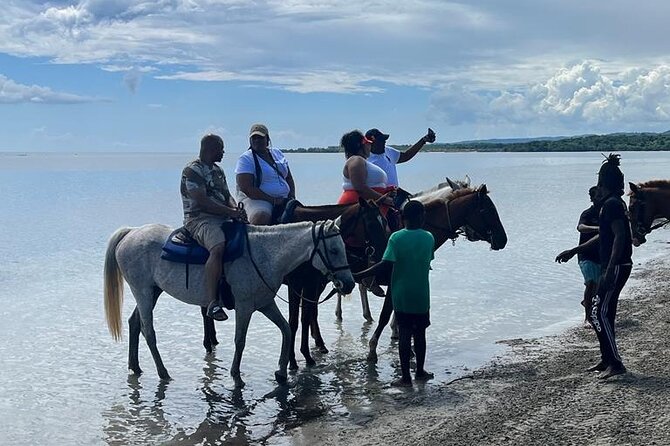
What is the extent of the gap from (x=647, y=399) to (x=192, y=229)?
5234 mm

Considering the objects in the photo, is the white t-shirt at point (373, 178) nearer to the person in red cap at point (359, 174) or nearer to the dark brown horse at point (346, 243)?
the person in red cap at point (359, 174)

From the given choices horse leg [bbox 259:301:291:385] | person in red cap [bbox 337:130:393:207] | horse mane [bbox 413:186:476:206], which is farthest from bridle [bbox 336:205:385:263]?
horse mane [bbox 413:186:476:206]

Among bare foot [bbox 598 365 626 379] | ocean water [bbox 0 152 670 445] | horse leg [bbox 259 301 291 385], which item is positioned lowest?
ocean water [bbox 0 152 670 445]

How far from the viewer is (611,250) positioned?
844 cm

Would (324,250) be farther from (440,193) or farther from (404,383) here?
(440,193)

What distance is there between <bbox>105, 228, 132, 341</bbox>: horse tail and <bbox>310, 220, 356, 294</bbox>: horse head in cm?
290

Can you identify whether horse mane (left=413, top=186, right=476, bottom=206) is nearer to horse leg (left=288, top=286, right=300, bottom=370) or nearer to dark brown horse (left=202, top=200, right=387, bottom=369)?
dark brown horse (left=202, top=200, right=387, bottom=369)

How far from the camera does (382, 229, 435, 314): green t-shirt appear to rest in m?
8.73

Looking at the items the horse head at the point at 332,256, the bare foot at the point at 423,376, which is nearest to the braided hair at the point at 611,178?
the horse head at the point at 332,256

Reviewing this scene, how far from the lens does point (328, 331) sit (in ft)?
42.0

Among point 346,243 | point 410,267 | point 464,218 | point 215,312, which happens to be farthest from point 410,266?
point 215,312

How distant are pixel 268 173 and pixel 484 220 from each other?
→ 2883mm

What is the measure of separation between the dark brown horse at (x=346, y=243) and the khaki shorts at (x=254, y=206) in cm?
Answer: 37

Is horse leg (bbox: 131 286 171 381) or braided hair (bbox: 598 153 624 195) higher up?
braided hair (bbox: 598 153 624 195)
